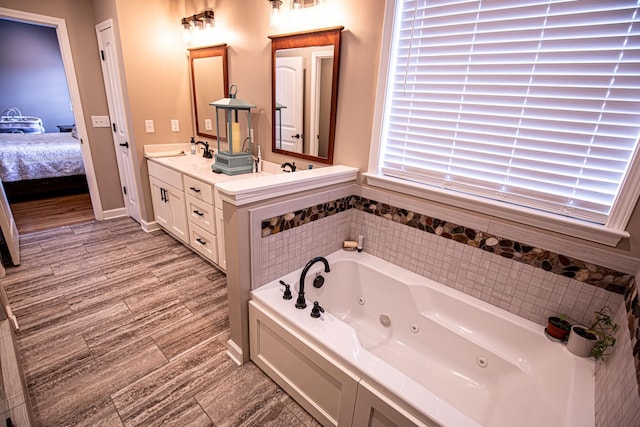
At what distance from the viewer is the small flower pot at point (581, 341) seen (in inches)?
52.7

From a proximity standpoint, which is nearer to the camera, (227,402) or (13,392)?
(13,392)

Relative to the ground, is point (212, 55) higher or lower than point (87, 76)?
higher

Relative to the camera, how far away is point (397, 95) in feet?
6.00

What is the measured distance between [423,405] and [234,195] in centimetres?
117

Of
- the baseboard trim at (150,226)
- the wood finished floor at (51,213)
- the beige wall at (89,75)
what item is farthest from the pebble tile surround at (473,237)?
the wood finished floor at (51,213)

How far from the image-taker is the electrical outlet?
134 inches

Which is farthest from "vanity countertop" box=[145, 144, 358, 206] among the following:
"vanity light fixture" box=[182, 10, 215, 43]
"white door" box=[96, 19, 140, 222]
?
"vanity light fixture" box=[182, 10, 215, 43]

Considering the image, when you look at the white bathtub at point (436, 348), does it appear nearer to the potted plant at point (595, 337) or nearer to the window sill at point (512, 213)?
the potted plant at point (595, 337)

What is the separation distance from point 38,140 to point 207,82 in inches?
136

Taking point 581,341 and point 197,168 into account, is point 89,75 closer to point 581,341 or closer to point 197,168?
point 197,168

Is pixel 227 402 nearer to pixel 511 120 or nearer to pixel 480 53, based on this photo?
pixel 511 120

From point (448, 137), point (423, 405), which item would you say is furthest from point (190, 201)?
point (423, 405)

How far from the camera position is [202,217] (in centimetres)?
264

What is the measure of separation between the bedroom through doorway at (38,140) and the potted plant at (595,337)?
4674mm
